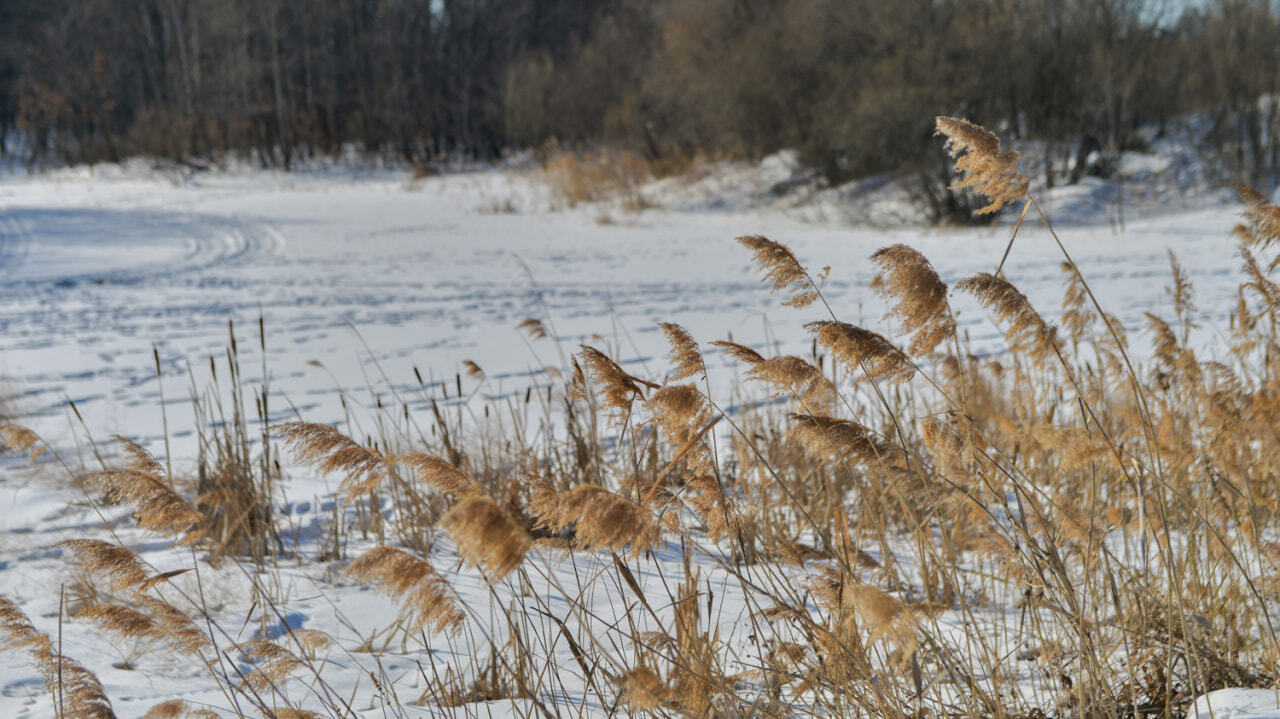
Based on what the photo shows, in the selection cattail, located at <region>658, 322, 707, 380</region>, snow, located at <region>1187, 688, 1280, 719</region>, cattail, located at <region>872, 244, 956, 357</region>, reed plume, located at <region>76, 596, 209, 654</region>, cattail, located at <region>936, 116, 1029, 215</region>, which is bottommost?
snow, located at <region>1187, 688, 1280, 719</region>

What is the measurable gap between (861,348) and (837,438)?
0.16 metres

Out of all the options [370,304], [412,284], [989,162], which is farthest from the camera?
[412,284]

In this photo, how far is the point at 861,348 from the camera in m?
1.48

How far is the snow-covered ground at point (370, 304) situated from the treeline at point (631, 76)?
1.58 meters

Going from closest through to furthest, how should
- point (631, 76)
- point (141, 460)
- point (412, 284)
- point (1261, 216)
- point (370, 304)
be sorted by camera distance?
point (141, 460) → point (1261, 216) → point (370, 304) → point (412, 284) → point (631, 76)

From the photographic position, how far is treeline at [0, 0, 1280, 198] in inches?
591

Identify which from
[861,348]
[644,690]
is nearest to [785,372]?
[861,348]

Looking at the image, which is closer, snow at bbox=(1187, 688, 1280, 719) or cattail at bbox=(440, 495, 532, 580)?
cattail at bbox=(440, 495, 532, 580)

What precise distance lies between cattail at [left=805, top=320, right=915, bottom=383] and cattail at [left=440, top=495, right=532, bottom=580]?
2.14 feet

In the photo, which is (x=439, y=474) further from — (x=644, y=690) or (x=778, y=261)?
(x=778, y=261)

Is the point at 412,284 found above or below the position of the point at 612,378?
below

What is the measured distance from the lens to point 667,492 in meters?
1.59

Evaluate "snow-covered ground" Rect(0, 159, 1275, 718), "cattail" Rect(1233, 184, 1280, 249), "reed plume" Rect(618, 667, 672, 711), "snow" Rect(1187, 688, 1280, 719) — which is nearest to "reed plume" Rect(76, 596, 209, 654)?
"snow-covered ground" Rect(0, 159, 1275, 718)

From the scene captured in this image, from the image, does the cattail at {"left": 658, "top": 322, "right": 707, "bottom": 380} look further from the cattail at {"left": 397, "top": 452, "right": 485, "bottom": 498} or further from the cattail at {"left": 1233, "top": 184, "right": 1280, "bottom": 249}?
the cattail at {"left": 1233, "top": 184, "right": 1280, "bottom": 249}
